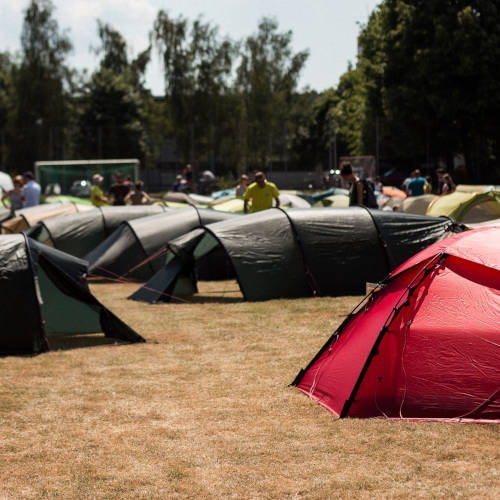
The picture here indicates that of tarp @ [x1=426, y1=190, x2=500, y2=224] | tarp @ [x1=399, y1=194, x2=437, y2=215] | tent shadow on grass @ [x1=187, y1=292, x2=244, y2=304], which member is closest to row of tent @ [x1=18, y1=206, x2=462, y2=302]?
tent shadow on grass @ [x1=187, y1=292, x2=244, y2=304]

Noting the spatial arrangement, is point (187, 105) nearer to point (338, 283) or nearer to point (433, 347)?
point (338, 283)

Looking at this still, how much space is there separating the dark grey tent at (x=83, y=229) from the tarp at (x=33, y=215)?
227cm

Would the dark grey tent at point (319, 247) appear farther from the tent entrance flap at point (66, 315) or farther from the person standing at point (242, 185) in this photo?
the person standing at point (242, 185)

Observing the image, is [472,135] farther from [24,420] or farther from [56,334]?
[24,420]

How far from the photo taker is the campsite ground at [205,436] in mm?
5301

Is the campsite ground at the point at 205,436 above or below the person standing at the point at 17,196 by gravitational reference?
below

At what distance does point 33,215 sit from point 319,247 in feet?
31.7

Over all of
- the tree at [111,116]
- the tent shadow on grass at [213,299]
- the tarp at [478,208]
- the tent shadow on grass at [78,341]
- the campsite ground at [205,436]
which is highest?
the tree at [111,116]

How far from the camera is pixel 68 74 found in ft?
197

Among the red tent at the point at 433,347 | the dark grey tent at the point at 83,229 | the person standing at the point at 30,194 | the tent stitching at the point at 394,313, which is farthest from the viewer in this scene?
the person standing at the point at 30,194

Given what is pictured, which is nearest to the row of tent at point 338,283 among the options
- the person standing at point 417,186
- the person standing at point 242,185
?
the person standing at point 242,185

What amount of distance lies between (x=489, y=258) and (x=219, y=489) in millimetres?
2921

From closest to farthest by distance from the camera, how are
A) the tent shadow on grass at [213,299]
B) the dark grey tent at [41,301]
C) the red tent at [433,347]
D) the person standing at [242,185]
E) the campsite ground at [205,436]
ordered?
the campsite ground at [205,436], the red tent at [433,347], the dark grey tent at [41,301], the tent shadow on grass at [213,299], the person standing at [242,185]

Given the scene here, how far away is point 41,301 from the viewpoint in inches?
376
